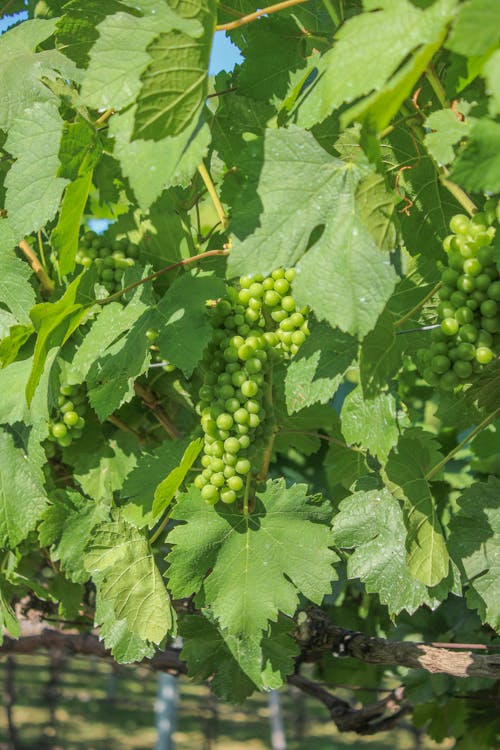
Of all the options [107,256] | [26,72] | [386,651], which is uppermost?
[26,72]

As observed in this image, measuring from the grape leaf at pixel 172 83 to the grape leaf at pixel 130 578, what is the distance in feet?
2.93

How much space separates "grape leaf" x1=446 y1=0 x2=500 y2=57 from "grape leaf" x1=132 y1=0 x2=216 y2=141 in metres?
0.38

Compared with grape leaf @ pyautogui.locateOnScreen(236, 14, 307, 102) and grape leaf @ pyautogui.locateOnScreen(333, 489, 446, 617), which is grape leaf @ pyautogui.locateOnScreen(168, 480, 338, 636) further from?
grape leaf @ pyautogui.locateOnScreen(236, 14, 307, 102)

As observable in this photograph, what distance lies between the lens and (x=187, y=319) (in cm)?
152

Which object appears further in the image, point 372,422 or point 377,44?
point 372,422

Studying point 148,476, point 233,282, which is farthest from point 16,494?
point 233,282

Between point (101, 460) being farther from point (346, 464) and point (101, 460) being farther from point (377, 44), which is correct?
point (377, 44)

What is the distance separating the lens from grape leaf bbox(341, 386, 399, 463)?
57.6 inches

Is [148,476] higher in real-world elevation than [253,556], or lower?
higher

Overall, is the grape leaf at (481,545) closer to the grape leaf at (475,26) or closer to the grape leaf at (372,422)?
the grape leaf at (372,422)

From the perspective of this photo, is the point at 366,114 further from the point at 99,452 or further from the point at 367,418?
the point at 99,452

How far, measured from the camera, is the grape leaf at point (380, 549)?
1.60m

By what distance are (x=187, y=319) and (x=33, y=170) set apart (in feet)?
1.43

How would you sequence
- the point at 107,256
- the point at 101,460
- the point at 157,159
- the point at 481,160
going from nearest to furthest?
1. the point at 481,160
2. the point at 157,159
3. the point at 107,256
4. the point at 101,460
